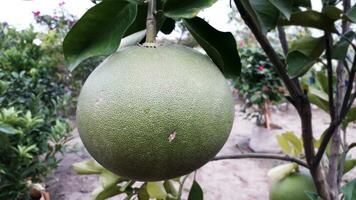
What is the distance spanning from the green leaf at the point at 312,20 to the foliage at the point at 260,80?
273cm

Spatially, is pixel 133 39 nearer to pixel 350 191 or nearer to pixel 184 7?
pixel 184 7

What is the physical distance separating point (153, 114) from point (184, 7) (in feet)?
0.45

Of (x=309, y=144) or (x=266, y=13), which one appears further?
(x=309, y=144)

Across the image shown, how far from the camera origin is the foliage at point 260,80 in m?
3.41

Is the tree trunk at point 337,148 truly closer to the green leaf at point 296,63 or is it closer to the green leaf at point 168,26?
the green leaf at point 296,63

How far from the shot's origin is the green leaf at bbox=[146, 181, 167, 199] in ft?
2.46

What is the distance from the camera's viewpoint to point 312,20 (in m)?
0.67

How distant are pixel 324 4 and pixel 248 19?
0.19m

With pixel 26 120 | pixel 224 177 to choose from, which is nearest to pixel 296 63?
pixel 26 120

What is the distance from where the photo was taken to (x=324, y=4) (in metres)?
0.65

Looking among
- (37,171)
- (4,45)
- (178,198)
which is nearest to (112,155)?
(178,198)

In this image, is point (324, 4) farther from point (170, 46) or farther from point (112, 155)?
point (112, 155)

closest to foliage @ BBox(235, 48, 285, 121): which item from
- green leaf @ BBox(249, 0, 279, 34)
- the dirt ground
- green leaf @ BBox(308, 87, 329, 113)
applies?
the dirt ground

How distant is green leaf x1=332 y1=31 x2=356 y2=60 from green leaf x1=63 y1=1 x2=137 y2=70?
0.44 metres
